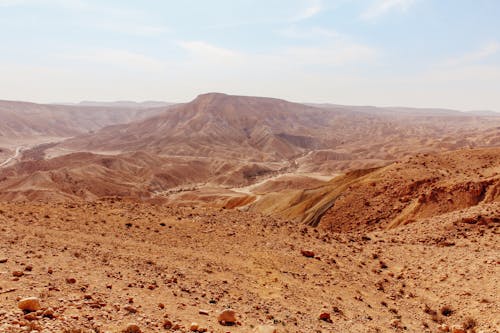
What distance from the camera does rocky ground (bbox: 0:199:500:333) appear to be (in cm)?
752

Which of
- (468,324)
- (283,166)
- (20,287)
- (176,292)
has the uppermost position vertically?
(20,287)

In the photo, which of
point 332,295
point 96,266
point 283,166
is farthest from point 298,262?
point 283,166

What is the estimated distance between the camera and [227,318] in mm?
7789

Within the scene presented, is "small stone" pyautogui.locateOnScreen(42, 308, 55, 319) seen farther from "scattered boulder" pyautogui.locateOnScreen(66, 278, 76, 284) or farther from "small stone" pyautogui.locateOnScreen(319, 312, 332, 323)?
"small stone" pyautogui.locateOnScreen(319, 312, 332, 323)

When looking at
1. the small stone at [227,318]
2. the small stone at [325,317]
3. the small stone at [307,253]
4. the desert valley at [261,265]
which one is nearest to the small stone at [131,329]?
the desert valley at [261,265]

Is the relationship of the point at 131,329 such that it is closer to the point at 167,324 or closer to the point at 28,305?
the point at 167,324

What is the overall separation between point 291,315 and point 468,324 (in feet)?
13.7

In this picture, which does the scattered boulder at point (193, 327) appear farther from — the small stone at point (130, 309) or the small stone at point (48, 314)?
the small stone at point (48, 314)

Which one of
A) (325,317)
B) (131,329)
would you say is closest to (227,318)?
(131,329)

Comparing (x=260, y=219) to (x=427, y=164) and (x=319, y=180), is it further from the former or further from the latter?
(x=319, y=180)

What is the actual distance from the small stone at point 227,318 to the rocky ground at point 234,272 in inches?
1.9

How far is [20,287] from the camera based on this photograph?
296 inches

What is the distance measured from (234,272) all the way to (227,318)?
3438mm

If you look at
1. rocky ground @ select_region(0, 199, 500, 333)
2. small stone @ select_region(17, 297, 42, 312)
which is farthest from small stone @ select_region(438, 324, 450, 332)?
small stone @ select_region(17, 297, 42, 312)
